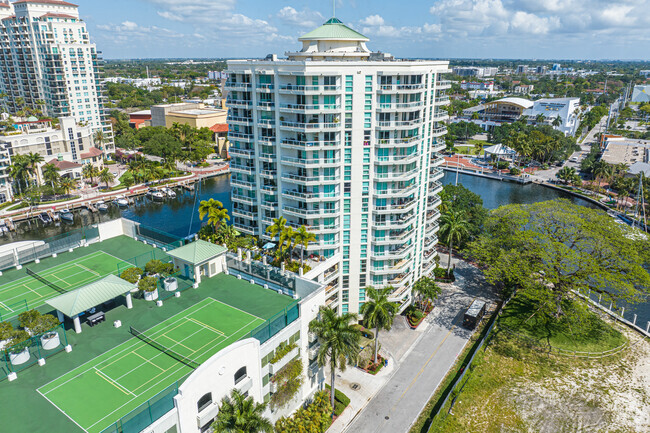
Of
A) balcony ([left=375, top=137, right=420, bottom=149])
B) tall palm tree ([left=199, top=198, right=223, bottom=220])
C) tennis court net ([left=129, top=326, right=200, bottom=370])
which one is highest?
balcony ([left=375, top=137, right=420, bottom=149])

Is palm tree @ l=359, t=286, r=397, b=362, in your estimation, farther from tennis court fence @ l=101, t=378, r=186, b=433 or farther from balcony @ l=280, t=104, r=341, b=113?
tennis court fence @ l=101, t=378, r=186, b=433

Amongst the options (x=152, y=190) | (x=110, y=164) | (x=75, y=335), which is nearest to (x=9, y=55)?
(x=110, y=164)

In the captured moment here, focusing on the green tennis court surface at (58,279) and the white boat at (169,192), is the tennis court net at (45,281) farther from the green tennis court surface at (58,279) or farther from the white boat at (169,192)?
the white boat at (169,192)

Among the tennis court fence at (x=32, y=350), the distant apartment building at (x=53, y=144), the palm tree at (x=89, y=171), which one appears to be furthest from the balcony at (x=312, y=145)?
the distant apartment building at (x=53, y=144)

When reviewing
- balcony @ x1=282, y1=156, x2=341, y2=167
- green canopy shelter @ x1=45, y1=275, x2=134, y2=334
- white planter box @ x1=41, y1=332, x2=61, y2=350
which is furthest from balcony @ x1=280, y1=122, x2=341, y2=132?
white planter box @ x1=41, y1=332, x2=61, y2=350

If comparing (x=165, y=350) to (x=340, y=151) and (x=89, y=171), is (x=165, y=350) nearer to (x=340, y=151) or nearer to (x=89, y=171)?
(x=340, y=151)

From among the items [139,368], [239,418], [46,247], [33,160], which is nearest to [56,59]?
[33,160]
